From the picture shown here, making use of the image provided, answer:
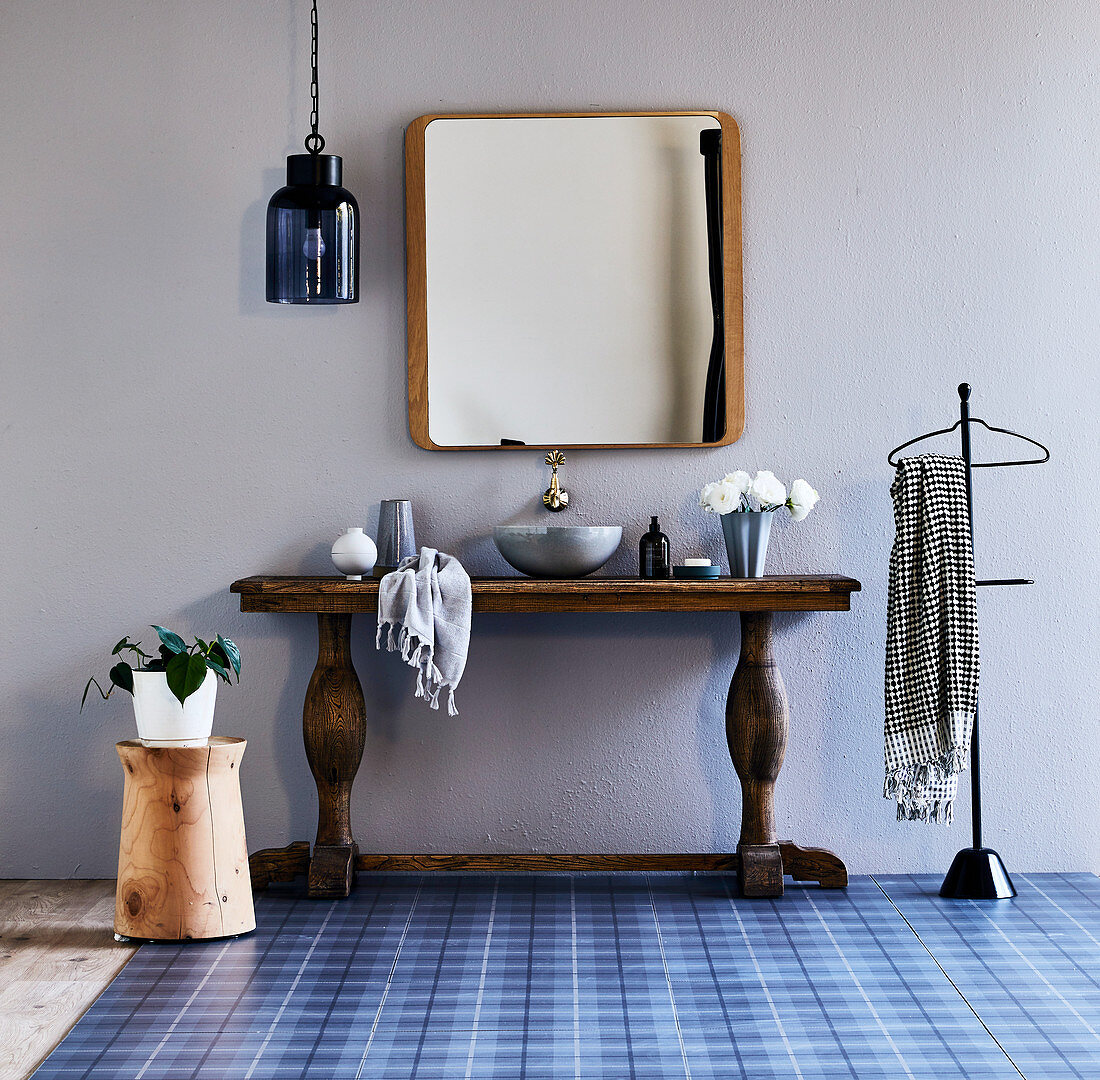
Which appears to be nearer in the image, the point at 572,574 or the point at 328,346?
the point at 572,574

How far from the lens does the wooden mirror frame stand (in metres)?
3.12

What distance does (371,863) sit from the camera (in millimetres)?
3021

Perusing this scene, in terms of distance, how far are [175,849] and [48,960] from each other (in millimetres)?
368

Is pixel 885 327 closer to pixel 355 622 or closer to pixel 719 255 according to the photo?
pixel 719 255

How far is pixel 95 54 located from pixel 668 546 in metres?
2.13

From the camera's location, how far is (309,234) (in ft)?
9.58

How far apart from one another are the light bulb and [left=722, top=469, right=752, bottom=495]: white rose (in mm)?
1237

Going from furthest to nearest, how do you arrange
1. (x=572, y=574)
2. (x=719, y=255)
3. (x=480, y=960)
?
→ 1. (x=719, y=255)
2. (x=572, y=574)
3. (x=480, y=960)

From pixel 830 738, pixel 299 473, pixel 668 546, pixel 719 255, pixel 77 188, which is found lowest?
pixel 830 738

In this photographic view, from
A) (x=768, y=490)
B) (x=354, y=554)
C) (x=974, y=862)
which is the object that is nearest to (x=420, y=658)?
(x=354, y=554)

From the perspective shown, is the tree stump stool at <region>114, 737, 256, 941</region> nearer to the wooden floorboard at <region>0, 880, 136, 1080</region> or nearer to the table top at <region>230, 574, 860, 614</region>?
the wooden floorboard at <region>0, 880, 136, 1080</region>

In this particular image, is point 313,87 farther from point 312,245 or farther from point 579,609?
point 579,609

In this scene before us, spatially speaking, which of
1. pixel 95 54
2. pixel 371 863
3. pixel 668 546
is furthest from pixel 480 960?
pixel 95 54

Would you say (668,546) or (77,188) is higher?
(77,188)
